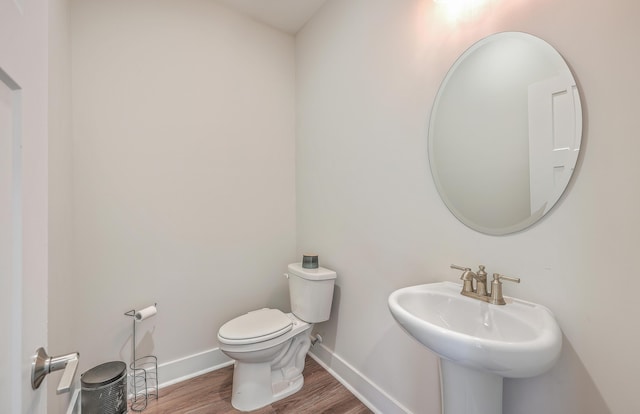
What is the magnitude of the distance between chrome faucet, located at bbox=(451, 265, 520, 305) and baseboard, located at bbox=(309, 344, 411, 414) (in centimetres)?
80

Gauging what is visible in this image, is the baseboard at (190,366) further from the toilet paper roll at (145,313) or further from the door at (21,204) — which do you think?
the door at (21,204)

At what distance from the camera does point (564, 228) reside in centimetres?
88

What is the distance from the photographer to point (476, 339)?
72 cm

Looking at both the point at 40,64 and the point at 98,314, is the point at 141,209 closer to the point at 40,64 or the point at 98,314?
the point at 98,314

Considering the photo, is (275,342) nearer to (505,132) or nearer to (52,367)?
(52,367)

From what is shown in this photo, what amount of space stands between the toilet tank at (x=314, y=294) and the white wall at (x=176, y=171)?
453mm

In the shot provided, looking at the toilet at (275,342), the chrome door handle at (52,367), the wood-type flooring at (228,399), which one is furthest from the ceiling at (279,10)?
the wood-type flooring at (228,399)

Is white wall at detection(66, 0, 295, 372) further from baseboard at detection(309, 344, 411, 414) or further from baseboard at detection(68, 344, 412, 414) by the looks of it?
baseboard at detection(309, 344, 411, 414)

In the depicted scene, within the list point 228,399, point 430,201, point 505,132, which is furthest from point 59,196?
point 505,132

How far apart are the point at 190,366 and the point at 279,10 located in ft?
8.80

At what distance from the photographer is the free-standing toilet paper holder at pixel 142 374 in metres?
1.58

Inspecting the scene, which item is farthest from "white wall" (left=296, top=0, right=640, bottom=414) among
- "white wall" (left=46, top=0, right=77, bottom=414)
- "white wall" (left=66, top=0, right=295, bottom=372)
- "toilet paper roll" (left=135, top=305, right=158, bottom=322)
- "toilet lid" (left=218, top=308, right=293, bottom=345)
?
"white wall" (left=46, top=0, right=77, bottom=414)

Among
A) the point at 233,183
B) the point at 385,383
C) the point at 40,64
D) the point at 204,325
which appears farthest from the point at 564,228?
the point at 204,325

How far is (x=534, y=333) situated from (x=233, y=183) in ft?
6.15
